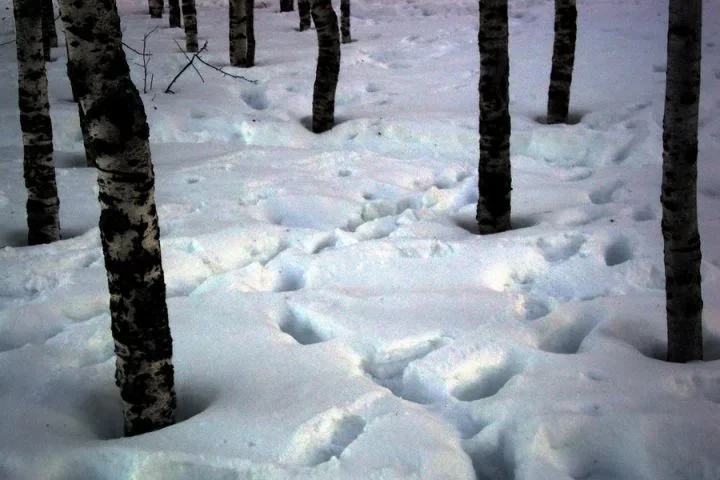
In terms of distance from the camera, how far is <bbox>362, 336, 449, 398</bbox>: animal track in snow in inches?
164

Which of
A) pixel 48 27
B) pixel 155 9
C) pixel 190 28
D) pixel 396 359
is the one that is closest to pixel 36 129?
pixel 396 359

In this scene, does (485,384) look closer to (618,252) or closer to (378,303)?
(378,303)

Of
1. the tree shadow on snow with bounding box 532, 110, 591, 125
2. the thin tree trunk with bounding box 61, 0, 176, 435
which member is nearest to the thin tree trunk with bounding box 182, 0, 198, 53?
the tree shadow on snow with bounding box 532, 110, 591, 125

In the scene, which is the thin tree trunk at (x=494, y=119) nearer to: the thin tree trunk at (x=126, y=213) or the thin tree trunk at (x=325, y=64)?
the thin tree trunk at (x=126, y=213)

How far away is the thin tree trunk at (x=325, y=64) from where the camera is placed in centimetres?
895

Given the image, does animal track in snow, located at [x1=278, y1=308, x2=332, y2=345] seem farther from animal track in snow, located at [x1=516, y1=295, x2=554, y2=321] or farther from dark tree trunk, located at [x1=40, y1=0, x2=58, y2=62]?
dark tree trunk, located at [x1=40, y1=0, x2=58, y2=62]

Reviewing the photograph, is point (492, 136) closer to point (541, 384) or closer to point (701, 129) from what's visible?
point (541, 384)

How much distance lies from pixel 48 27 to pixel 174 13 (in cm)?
413

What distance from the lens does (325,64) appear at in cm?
936

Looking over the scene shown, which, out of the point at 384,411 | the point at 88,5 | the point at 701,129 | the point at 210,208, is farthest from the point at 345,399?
the point at 701,129

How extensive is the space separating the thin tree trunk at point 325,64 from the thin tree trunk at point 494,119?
12.3 ft

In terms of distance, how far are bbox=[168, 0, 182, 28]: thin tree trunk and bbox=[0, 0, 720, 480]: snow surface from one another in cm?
725

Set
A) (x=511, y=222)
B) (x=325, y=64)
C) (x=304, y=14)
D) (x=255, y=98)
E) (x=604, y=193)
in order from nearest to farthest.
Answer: (x=511, y=222) < (x=604, y=193) < (x=325, y=64) < (x=255, y=98) < (x=304, y=14)

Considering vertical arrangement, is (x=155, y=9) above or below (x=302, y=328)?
above
